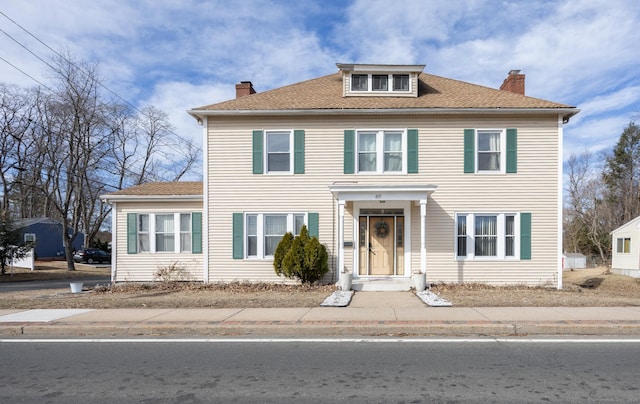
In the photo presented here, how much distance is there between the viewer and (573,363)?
18.5ft

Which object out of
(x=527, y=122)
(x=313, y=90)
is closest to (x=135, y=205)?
(x=313, y=90)

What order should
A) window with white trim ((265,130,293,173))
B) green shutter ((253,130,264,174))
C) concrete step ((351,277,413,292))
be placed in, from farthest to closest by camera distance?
1. window with white trim ((265,130,293,173))
2. green shutter ((253,130,264,174))
3. concrete step ((351,277,413,292))

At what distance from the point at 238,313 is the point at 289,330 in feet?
5.69

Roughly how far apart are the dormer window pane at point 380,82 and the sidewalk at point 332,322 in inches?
356

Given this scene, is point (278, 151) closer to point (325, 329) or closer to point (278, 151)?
point (278, 151)

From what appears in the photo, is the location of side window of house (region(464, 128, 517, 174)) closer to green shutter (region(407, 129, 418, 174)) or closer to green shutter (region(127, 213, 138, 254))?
green shutter (region(407, 129, 418, 174))

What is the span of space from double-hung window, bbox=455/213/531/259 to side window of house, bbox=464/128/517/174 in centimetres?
156

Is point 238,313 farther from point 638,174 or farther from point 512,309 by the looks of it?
point 638,174

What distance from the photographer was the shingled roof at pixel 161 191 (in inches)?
600

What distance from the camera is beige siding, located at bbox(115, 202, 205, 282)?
15.2 meters

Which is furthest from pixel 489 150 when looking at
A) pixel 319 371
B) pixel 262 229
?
pixel 319 371

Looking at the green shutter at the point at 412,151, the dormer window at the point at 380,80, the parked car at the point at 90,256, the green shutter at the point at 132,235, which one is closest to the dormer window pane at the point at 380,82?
the dormer window at the point at 380,80

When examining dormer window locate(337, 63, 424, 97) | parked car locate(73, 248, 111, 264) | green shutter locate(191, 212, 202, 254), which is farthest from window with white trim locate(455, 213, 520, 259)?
parked car locate(73, 248, 111, 264)

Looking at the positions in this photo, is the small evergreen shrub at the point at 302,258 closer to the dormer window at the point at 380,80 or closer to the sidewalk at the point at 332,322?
the sidewalk at the point at 332,322
